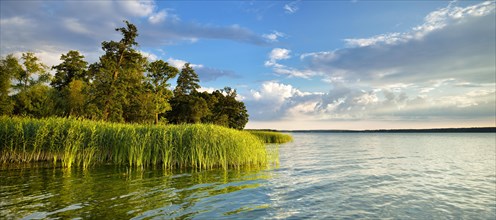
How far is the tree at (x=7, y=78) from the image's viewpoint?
127 feet

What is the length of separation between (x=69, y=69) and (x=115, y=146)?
55.4 metres

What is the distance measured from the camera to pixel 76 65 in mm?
62594

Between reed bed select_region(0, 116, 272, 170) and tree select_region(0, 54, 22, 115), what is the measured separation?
2741 cm

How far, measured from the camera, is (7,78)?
1615 inches

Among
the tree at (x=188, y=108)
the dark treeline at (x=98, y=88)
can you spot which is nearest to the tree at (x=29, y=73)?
the dark treeline at (x=98, y=88)

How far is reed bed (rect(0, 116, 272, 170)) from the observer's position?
16.3 m

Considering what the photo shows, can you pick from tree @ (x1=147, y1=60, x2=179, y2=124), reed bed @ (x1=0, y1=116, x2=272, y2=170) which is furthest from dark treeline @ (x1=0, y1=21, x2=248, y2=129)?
reed bed @ (x1=0, y1=116, x2=272, y2=170)

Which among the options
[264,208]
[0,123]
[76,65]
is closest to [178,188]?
[264,208]

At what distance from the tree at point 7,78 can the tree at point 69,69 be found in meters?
17.9

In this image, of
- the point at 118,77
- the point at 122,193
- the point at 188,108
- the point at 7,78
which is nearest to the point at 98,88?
the point at 118,77

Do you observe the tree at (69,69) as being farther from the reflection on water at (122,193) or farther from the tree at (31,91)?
the reflection on water at (122,193)

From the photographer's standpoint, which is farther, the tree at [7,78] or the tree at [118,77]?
the tree at [118,77]

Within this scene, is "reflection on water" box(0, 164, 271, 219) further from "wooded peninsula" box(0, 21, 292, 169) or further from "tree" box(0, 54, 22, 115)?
"tree" box(0, 54, 22, 115)

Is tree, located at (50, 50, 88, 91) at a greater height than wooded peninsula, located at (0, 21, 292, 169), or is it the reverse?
tree, located at (50, 50, 88, 91)
